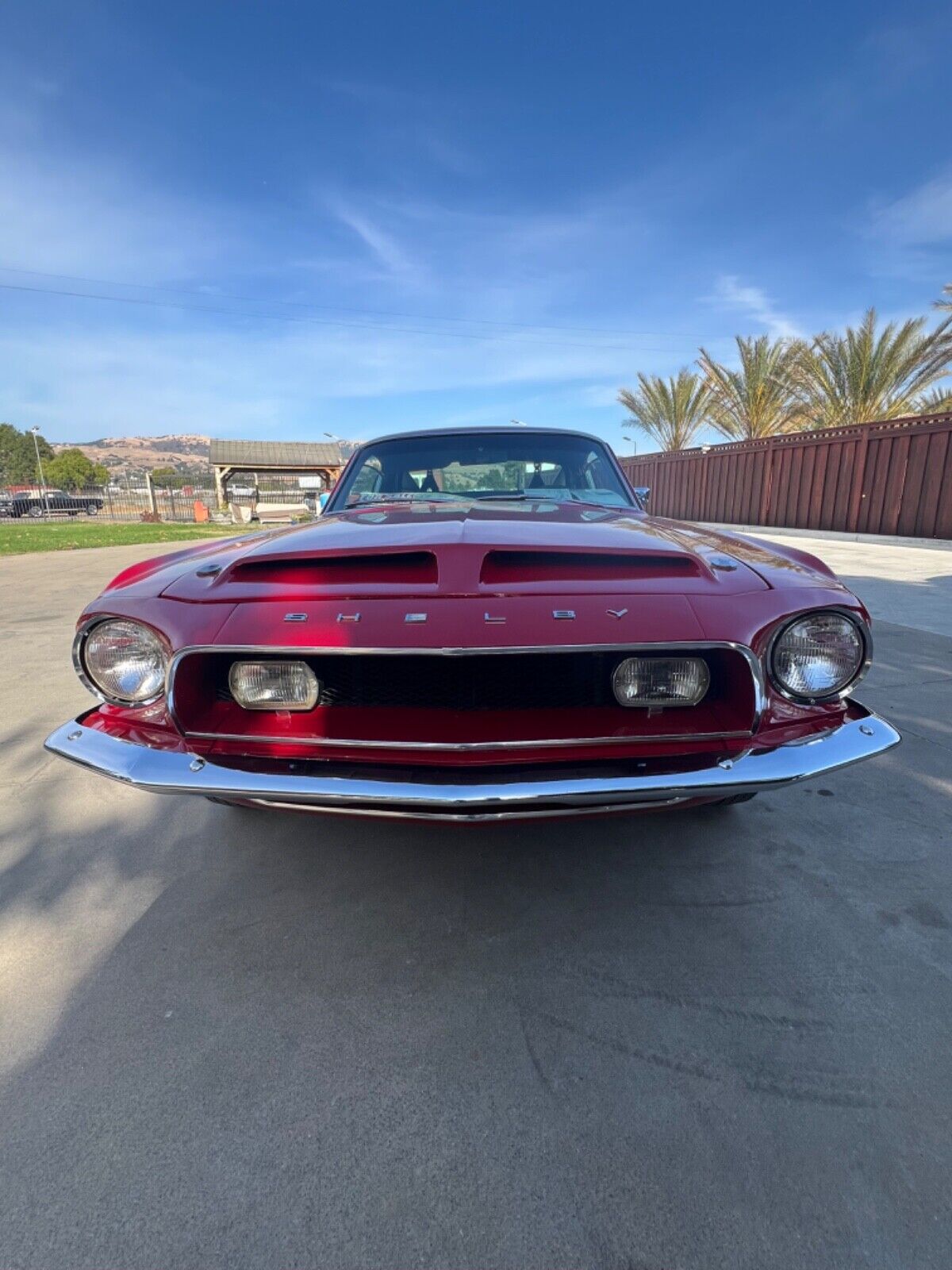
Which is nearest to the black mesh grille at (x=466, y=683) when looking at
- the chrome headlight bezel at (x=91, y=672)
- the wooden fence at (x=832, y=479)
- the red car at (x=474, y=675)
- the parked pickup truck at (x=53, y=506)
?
the red car at (x=474, y=675)

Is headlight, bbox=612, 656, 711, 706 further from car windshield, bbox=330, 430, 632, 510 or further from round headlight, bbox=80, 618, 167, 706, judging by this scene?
car windshield, bbox=330, 430, 632, 510

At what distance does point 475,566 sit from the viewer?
5.05 ft

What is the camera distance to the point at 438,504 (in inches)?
101

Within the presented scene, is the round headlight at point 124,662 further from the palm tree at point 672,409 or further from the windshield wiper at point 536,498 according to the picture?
the palm tree at point 672,409

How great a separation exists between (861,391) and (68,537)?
1993 centimetres

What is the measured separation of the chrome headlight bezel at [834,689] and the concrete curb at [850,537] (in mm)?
8727

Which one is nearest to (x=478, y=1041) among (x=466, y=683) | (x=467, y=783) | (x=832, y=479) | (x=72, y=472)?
(x=467, y=783)

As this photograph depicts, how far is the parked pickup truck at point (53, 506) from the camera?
32344 millimetres

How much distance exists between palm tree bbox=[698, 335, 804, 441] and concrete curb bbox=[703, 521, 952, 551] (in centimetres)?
350

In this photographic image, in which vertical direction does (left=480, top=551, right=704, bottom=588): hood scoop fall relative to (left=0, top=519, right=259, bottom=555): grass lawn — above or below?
above

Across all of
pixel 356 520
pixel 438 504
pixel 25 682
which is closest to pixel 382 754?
pixel 356 520

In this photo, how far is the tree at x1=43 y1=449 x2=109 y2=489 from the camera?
6228 centimetres

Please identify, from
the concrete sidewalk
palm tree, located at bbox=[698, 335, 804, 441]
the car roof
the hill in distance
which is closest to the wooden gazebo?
palm tree, located at bbox=[698, 335, 804, 441]

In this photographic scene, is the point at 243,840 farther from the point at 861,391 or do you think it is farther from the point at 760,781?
the point at 861,391
